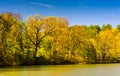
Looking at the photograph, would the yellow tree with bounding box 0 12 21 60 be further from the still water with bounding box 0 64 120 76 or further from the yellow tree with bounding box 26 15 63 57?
the still water with bounding box 0 64 120 76

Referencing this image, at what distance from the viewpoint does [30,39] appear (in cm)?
6091

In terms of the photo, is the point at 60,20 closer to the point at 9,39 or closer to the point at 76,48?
the point at 76,48

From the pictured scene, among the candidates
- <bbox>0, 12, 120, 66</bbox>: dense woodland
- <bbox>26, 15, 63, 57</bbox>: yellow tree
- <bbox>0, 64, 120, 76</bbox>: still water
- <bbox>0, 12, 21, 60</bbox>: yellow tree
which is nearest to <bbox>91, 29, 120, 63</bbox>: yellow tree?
<bbox>0, 12, 120, 66</bbox>: dense woodland

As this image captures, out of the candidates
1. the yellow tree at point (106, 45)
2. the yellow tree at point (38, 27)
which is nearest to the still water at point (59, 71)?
the yellow tree at point (38, 27)

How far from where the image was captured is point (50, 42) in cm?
6381

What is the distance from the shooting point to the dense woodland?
55.5 meters

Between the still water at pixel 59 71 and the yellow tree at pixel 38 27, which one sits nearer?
the still water at pixel 59 71

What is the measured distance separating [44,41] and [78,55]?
9398 mm

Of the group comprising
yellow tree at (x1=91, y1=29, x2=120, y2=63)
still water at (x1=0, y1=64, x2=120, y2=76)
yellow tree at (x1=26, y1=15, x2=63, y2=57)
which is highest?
yellow tree at (x1=26, y1=15, x2=63, y2=57)

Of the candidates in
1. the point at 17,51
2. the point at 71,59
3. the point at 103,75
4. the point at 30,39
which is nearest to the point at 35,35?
the point at 30,39

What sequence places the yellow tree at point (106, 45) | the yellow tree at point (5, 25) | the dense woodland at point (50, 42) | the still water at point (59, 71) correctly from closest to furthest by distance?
1. the still water at point (59, 71)
2. the yellow tree at point (5, 25)
3. the dense woodland at point (50, 42)
4. the yellow tree at point (106, 45)

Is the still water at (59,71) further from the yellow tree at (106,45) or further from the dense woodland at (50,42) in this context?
the yellow tree at (106,45)

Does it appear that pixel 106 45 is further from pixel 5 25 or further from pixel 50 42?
pixel 5 25

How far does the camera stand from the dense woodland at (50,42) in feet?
182
